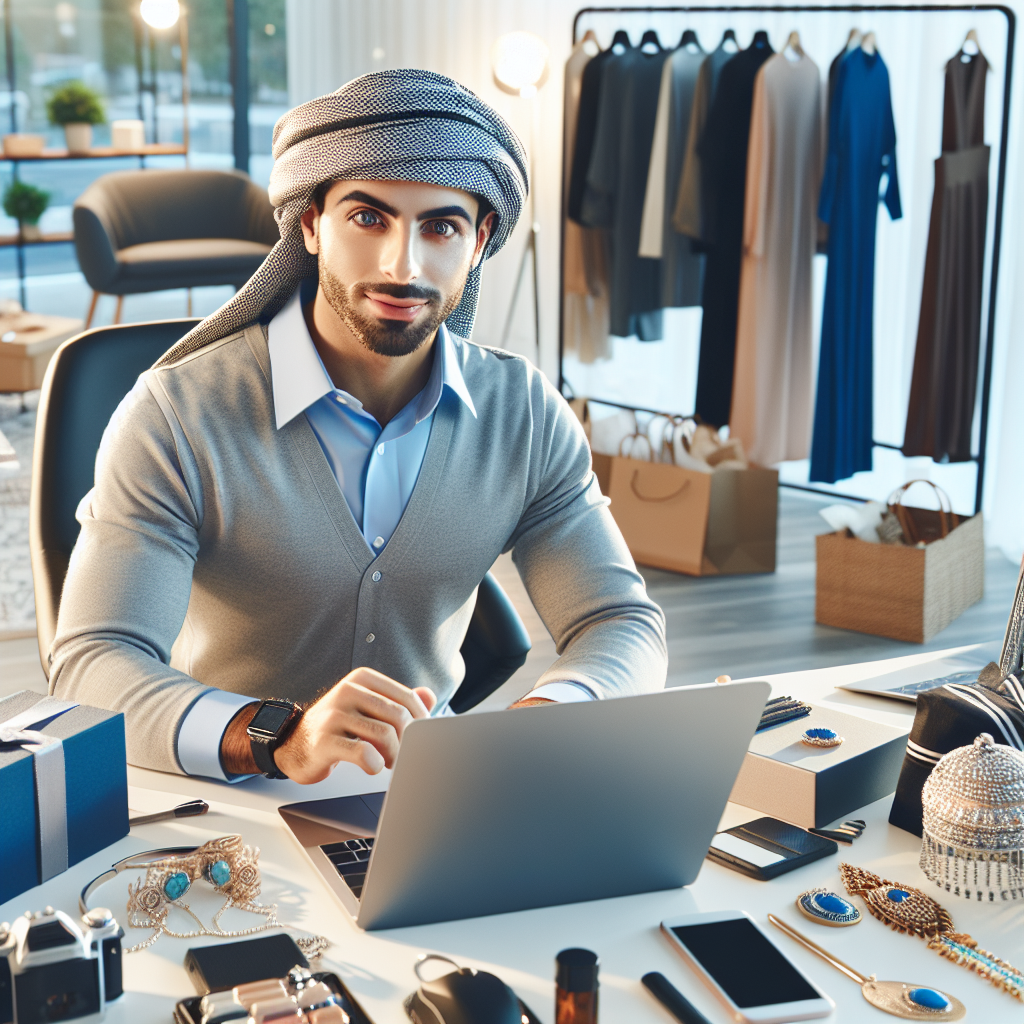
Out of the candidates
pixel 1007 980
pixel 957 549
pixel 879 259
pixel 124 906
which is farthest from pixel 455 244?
pixel 879 259

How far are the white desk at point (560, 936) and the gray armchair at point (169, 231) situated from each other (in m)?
5.24

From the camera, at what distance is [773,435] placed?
14.5 ft

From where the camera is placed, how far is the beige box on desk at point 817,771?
120cm

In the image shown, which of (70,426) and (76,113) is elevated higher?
(76,113)

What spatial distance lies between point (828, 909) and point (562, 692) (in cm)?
42

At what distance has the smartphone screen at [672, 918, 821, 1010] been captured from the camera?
0.91 meters

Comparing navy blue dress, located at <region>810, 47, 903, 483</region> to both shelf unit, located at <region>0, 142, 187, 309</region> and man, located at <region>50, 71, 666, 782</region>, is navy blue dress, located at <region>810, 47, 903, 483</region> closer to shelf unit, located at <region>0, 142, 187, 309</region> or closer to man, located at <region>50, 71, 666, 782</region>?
man, located at <region>50, 71, 666, 782</region>

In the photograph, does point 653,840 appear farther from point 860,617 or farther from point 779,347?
point 779,347

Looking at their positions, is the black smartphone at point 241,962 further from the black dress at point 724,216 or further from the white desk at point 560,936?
the black dress at point 724,216

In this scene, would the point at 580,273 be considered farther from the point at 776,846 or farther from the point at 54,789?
the point at 54,789

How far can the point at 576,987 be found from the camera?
78 cm

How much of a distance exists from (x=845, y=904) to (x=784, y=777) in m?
0.19

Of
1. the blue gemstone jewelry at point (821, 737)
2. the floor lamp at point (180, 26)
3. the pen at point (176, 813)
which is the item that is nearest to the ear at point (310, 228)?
the pen at point (176, 813)

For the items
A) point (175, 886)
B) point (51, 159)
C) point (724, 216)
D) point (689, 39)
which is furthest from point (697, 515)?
point (51, 159)
